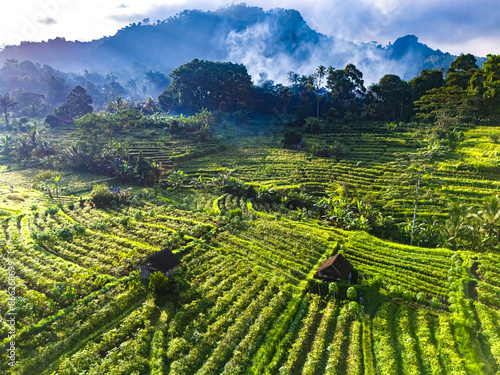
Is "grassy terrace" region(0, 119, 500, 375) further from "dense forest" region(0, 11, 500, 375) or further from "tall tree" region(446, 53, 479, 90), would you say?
"tall tree" region(446, 53, 479, 90)

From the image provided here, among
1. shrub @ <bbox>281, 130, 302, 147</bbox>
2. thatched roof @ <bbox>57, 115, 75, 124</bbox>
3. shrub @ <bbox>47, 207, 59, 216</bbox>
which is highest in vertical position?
thatched roof @ <bbox>57, 115, 75, 124</bbox>

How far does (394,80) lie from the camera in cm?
5716

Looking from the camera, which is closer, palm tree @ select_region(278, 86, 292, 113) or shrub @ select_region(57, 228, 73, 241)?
shrub @ select_region(57, 228, 73, 241)

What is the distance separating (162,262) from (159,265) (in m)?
0.31

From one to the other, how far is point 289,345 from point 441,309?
8103 mm

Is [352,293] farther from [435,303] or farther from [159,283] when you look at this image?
[159,283]

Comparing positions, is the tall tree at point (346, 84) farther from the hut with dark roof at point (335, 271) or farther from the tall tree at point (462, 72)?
the hut with dark roof at point (335, 271)

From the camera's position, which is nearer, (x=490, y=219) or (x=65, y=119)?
(x=490, y=219)

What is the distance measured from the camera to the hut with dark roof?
58.1 ft

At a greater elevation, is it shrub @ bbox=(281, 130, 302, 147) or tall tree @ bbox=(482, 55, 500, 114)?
tall tree @ bbox=(482, 55, 500, 114)

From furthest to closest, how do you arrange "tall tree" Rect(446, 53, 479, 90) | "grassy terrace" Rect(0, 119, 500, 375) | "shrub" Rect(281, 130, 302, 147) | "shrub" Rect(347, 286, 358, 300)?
"shrub" Rect(281, 130, 302, 147), "tall tree" Rect(446, 53, 479, 90), "shrub" Rect(347, 286, 358, 300), "grassy terrace" Rect(0, 119, 500, 375)

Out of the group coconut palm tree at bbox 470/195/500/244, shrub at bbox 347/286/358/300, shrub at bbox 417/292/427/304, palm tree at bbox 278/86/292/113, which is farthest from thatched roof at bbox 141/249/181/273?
palm tree at bbox 278/86/292/113

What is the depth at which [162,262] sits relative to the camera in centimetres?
1797

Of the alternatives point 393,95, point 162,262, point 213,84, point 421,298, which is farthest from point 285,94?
point 421,298
